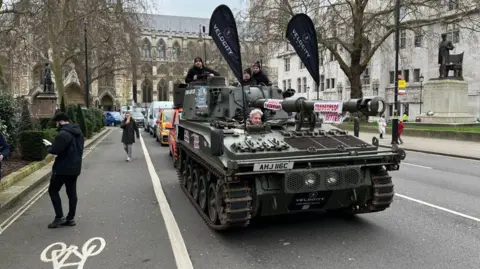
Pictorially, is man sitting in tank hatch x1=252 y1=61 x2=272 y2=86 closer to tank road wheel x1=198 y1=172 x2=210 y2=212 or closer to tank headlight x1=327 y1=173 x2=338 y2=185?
tank road wheel x1=198 y1=172 x2=210 y2=212

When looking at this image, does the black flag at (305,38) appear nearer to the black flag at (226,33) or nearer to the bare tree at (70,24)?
the black flag at (226,33)

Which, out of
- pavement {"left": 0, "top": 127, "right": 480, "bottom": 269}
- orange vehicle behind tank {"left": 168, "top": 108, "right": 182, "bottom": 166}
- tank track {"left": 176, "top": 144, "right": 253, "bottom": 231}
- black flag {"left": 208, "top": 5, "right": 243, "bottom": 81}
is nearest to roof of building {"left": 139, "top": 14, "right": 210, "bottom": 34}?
orange vehicle behind tank {"left": 168, "top": 108, "right": 182, "bottom": 166}

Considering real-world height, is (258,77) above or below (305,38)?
below

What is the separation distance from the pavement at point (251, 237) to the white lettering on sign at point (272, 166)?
100 centimetres

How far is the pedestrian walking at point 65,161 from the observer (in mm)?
6145

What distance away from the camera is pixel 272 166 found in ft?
17.2

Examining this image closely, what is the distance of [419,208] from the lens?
735 cm

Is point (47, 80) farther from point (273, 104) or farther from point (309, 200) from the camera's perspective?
point (309, 200)

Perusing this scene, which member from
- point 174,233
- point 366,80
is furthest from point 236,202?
point 366,80

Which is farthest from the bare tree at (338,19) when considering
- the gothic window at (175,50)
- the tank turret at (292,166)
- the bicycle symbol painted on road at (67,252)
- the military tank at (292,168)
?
the gothic window at (175,50)

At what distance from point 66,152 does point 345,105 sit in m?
4.02

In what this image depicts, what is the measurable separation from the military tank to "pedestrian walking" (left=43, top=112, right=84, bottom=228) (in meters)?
1.87

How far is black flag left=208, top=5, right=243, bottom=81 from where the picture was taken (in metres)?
7.39

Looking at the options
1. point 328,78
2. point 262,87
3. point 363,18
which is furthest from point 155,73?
point 262,87
